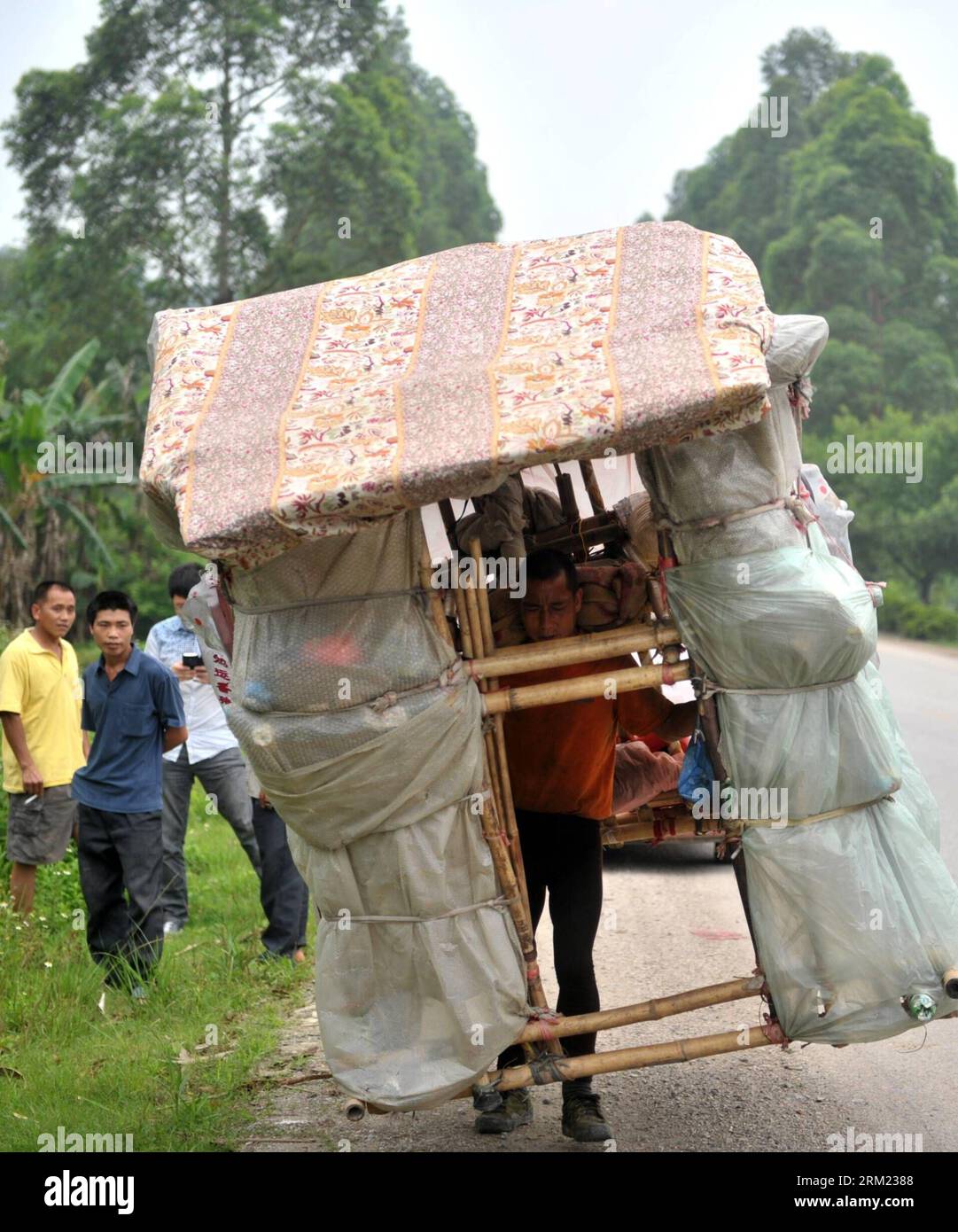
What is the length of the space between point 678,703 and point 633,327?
4.47 feet

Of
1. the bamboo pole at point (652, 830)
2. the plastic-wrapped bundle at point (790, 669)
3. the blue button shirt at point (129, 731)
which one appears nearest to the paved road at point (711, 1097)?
the bamboo pole at point (652, 830)

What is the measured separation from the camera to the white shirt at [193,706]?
7117 millimetres

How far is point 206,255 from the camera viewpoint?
28500mm

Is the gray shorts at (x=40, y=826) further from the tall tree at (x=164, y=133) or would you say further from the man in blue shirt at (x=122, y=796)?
the tall tree at (x=164, y=133)

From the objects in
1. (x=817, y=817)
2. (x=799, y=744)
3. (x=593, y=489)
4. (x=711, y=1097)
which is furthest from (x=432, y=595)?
A: (x=711, y=1097)

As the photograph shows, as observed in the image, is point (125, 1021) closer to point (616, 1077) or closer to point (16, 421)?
point (616, 1077)

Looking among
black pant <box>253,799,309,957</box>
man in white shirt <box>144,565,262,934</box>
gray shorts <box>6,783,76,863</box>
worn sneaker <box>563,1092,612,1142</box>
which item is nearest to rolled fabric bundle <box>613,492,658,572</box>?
worn sneaker <box>563,1092,612,1142</box>

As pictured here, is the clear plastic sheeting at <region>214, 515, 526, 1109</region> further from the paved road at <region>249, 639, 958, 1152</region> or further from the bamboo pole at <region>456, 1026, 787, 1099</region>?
the paved road at <region>249, 639, 958, 1152</region>

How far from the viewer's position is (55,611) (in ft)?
22.5

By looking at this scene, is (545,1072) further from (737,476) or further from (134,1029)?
(134,1029)

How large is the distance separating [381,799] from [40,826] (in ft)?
12.2

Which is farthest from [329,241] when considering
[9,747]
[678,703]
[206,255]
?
[678,703]

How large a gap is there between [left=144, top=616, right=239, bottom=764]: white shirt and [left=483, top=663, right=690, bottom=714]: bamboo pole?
354 cm

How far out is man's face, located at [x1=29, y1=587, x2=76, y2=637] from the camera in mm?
6863
